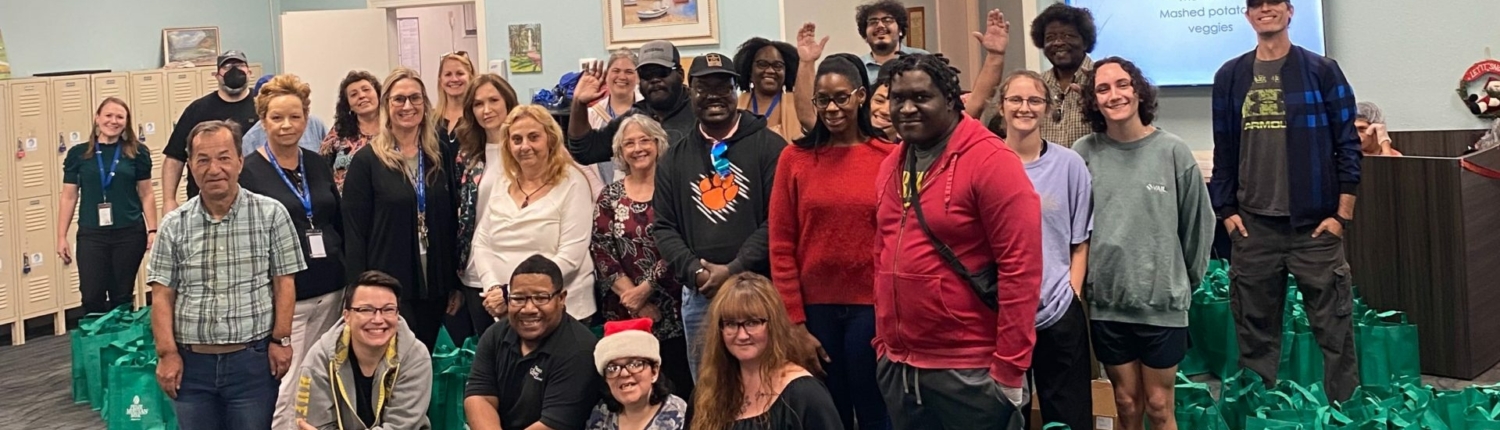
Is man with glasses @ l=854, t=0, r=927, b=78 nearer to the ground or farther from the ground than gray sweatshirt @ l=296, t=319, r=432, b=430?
farther from the ground

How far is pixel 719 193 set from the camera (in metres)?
4.08

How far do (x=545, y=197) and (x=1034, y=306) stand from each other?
198cm

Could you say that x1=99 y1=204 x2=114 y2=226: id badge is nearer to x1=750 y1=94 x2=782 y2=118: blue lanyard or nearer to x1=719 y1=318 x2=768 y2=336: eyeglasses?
x1=750 y1=94 x2=782 y2=118: blue lanyard

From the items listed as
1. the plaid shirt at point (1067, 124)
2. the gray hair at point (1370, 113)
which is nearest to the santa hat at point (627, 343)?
the plaid shirt at point (1067, 124)

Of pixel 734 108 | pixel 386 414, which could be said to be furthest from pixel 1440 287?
pixel 386 414

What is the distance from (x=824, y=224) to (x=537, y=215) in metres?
1.22

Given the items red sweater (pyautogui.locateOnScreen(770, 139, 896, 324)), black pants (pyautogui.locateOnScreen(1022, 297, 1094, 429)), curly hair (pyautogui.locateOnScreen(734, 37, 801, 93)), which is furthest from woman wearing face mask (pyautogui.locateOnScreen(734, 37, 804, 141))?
black pants (pyautogui.locateOnScreen(1022, 297, 1094, 429))

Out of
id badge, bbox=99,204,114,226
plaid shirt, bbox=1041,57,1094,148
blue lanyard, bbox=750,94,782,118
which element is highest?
blue lanyard, bbox=750,94,782,118

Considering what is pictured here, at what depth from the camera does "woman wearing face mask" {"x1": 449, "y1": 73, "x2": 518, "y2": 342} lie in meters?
4.78

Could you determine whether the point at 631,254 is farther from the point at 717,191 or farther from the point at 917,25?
the point at 917,25

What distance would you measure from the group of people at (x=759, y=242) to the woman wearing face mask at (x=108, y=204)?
101 inches

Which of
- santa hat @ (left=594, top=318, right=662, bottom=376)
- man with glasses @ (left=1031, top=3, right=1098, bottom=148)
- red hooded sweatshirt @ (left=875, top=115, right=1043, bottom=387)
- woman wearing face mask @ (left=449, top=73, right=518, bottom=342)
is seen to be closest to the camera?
red hooded sweatshirt @ (left=875, top=115, right=1043, bottom=387)

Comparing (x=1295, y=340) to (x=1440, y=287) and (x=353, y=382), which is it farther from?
(x=353, y=382)

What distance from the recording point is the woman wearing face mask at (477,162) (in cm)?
478
